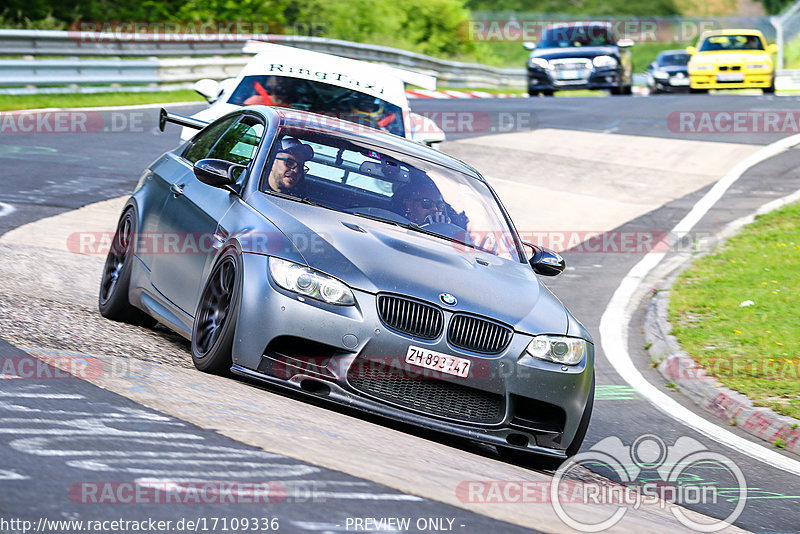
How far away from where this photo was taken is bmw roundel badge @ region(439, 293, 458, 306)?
5.95 m

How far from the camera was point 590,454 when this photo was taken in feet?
22.7

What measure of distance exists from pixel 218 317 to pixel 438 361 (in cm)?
123

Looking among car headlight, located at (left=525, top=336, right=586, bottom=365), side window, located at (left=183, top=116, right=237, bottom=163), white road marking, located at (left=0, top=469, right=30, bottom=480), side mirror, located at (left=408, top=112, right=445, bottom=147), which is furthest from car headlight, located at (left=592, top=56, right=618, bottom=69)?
white road marking, located at (left=0, top=469, right=30, bottom=480)

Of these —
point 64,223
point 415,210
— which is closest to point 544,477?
point 415,210

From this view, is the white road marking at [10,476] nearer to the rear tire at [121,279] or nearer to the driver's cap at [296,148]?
the driver's cap at [296,148]

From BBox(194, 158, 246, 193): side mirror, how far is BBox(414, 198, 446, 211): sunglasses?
3.63 ft

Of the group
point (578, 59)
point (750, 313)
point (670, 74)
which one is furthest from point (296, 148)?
point (670, 74)

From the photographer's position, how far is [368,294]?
5.88 metres

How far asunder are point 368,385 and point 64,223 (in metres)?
6.30

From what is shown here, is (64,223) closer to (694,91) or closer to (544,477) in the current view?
(544,477)

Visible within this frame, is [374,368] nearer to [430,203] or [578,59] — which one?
[430,203]

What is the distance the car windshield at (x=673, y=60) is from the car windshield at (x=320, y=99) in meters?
26.9

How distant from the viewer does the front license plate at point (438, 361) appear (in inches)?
229

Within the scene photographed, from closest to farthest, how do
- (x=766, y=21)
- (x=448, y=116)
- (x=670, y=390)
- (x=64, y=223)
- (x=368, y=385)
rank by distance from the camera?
(x=368, y=385) < (x=670, y=390) < (x=64, y=223) < (x=448, y=116) < (x=766, y=21)
